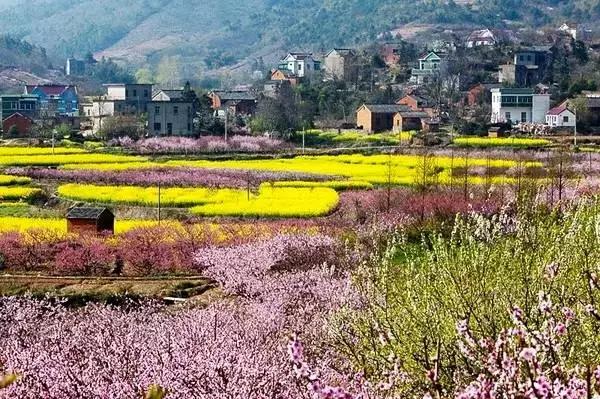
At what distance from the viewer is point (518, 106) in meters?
63.2

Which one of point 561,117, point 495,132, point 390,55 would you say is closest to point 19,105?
point 495,132

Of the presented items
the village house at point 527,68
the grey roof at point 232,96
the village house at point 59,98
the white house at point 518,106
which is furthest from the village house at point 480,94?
the village house at point 59,98

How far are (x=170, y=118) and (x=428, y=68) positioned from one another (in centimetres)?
3550

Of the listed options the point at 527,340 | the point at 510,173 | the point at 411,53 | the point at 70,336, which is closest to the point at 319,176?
the point at 510,173

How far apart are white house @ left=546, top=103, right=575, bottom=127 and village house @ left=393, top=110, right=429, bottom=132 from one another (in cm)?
830

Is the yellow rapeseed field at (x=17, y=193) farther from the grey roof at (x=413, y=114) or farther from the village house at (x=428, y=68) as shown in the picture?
the village house at (x=428, y=68)

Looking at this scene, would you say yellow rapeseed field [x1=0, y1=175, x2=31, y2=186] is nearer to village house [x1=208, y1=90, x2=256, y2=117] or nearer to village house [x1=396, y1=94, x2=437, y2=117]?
village house [x1=208, y1=90, x2=256, y2=117]

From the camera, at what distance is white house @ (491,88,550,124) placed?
6238 centimetres

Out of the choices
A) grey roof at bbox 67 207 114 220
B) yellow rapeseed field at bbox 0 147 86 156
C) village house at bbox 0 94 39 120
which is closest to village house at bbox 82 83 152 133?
village house at bbox 0 94 39 120

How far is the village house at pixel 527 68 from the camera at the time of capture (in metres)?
79.1

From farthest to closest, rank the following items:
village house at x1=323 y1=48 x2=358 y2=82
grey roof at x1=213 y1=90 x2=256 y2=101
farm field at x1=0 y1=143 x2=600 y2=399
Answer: village house at x1=323 y1=48 x2=358 y2=82
grey roof at x1=213 y1=90 x2=256 y2=101
farm field at x1=0 y1=143 x2=600 y2=399

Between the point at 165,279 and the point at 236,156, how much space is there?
1147 inches

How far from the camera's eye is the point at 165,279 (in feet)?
60.6

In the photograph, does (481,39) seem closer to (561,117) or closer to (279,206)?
(561,117)
